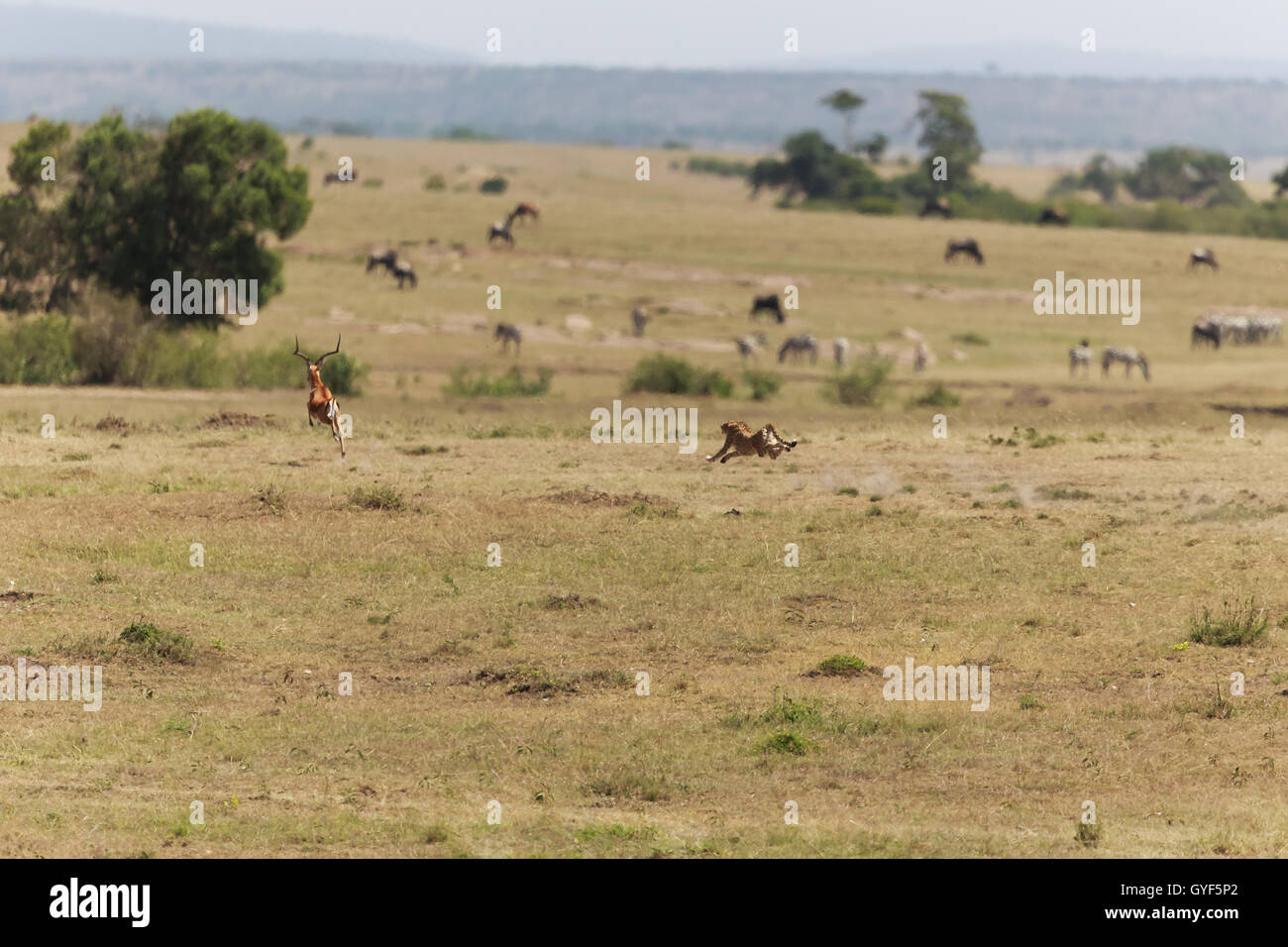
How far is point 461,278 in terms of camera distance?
50219 millimetres

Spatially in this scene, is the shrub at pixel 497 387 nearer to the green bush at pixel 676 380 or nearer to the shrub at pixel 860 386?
the green bush at pixel 676 380

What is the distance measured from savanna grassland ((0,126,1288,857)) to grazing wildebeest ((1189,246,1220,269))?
24.1 meters

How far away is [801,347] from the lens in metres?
40.0

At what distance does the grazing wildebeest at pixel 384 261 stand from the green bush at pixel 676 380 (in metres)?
15.5

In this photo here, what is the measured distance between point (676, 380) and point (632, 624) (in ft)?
61.7

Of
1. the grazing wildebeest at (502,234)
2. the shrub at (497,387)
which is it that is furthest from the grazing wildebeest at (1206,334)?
the grazing wildebeest at (502,234)

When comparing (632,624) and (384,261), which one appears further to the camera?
(384,261)


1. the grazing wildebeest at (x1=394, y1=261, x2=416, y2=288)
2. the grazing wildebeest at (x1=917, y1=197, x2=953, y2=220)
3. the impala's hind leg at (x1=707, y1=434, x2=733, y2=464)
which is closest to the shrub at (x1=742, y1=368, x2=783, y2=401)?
the impala's hind leg at (x1=707, y1=434, x2=733, y2=464)

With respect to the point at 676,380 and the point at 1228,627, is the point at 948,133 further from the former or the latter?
the point at 1228,627

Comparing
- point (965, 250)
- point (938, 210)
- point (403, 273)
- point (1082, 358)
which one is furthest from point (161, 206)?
point (938, 210)

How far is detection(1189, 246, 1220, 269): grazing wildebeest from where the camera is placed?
185ft

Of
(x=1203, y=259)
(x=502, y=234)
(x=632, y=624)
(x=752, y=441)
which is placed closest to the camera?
(x=632, y=624)

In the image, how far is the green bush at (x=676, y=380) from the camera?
34.3 meters
